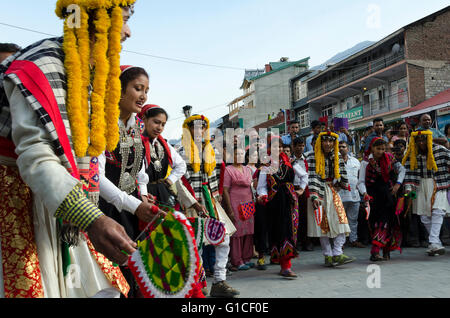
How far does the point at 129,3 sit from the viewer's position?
1.92 m

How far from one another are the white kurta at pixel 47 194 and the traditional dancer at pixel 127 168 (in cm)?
53

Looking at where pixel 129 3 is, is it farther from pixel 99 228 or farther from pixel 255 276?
pixel 255 276

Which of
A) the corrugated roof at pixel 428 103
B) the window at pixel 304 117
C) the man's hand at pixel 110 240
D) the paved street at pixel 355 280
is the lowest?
the paved street at pixel 355 280

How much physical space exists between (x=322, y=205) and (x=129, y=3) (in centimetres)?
549

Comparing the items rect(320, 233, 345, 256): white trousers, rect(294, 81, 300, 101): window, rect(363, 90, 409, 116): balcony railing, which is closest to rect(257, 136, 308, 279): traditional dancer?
rect(320, 233, 345, 256): white trousers

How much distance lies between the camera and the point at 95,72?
184cm

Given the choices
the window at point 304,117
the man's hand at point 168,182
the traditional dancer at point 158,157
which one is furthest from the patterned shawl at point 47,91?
the window at point 304,117

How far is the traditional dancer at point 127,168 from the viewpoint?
2301 millimetres

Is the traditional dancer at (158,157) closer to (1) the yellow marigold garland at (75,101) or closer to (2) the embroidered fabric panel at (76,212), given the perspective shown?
(1) the yellow marigold garland at (75,101)

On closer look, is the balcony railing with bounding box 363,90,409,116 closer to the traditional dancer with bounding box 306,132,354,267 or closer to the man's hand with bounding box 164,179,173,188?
the traditional dancer with bounding box 306,132,354,267

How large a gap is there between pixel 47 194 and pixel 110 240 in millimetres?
260

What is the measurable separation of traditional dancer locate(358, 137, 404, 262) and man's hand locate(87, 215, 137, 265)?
Answer: 243 inches
